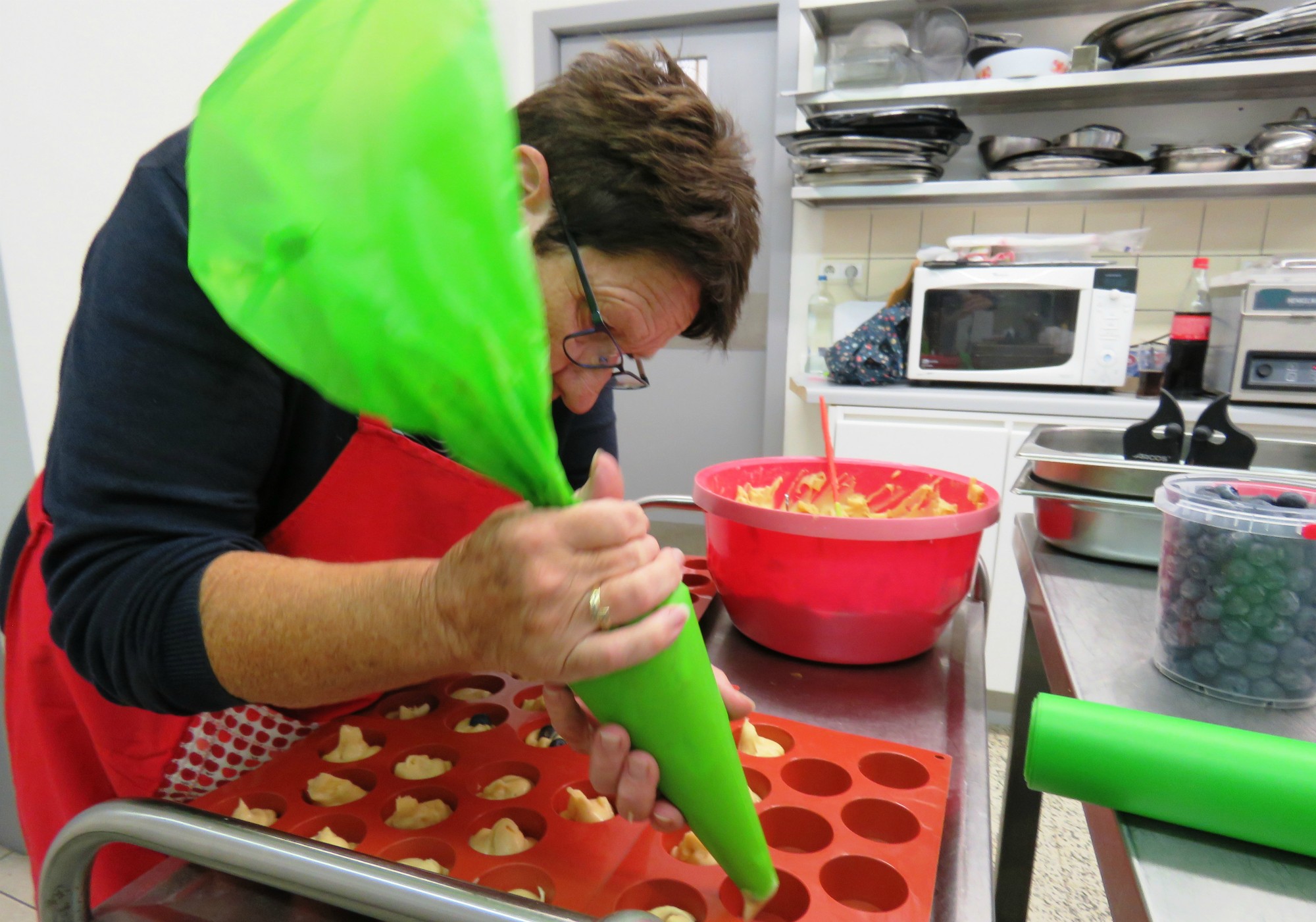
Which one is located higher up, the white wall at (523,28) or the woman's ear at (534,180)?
the white wall at (523,28)

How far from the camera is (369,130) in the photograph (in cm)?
28

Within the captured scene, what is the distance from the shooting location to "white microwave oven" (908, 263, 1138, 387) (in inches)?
78.7

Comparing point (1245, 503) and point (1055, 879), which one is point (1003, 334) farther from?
point (1245, 503)

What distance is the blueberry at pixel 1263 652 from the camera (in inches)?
20.5

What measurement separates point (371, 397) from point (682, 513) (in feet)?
8.81

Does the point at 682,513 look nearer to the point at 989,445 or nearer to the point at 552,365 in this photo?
the point at 989,445

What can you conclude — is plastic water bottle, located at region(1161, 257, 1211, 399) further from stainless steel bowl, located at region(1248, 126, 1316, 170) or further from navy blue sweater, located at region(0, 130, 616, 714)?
navy blue sweater, located at region(0, 130, 616, 714)

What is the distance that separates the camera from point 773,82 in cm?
263

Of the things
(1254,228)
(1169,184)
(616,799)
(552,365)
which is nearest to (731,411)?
(1169,184)

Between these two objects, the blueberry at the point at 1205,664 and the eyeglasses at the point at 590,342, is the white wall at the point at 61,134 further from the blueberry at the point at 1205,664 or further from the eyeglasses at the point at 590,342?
the blueberry at the point at 1205,664

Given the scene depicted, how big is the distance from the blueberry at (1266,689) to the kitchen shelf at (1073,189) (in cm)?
188

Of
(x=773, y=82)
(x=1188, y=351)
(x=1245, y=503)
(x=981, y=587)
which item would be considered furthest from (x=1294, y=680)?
(x=773, y=82)

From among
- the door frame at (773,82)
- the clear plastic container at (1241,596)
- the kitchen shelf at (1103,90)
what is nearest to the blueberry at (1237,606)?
the clear plastic container at (1241,596)

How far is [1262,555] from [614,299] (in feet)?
1.87
